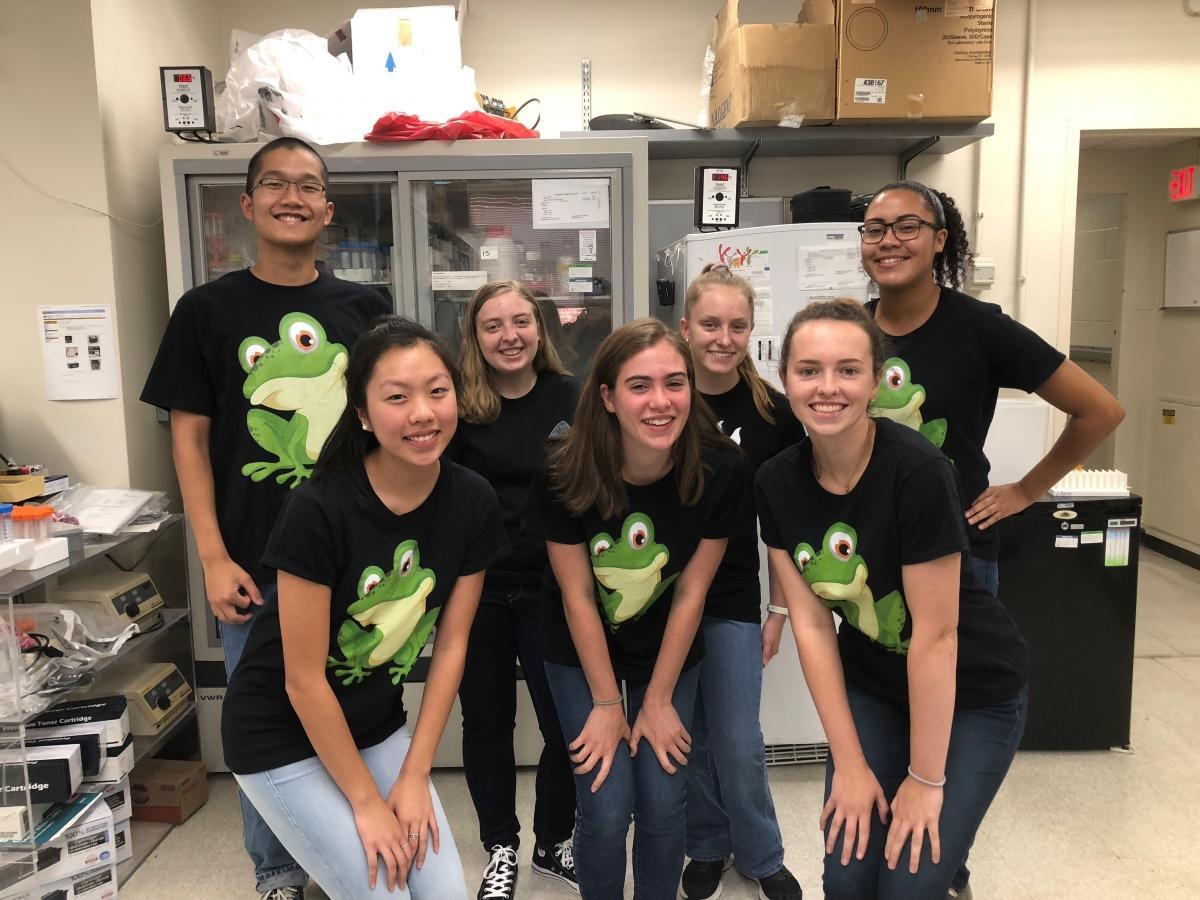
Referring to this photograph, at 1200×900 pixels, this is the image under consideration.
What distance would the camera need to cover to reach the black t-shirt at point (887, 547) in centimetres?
139

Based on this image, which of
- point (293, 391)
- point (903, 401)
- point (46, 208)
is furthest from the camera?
point (46, 208)

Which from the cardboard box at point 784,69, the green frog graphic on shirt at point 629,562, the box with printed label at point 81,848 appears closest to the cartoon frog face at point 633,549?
the green frog graphic on shirt at point 629,562

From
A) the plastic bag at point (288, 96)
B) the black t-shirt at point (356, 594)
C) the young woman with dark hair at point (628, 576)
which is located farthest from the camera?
the plastic bag at point (288, 96)

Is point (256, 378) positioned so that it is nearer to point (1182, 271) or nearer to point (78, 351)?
point (78, 351)

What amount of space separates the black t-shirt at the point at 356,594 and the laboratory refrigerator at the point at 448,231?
1.21 meters

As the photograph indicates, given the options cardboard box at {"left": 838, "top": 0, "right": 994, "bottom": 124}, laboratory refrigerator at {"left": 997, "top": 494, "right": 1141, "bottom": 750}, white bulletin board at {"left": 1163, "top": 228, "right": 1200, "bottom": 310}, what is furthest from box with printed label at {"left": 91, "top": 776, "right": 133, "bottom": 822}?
white bulletin board at {"left": 1163, "top": 228, "right": 1200, "bottom": 310}

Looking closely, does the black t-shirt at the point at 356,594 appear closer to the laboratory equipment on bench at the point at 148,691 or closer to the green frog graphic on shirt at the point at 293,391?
the green frog graphic on shirt at the point at 293,391

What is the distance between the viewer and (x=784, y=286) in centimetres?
258

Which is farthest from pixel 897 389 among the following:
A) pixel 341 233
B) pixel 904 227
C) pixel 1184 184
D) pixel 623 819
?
pixel 1184 184

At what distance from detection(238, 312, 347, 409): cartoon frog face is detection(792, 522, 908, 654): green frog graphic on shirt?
3.73 feet

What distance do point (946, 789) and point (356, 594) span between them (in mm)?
1103

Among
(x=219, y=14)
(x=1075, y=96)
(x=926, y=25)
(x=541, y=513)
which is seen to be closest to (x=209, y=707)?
Result: (x=541, y=513)

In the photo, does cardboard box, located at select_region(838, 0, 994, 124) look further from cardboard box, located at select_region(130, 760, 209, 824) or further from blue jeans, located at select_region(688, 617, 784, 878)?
cardboard box, located at select_region(130, 760, 209, 824)

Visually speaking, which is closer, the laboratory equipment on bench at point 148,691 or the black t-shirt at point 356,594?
the black t-shirt at point 356,594
